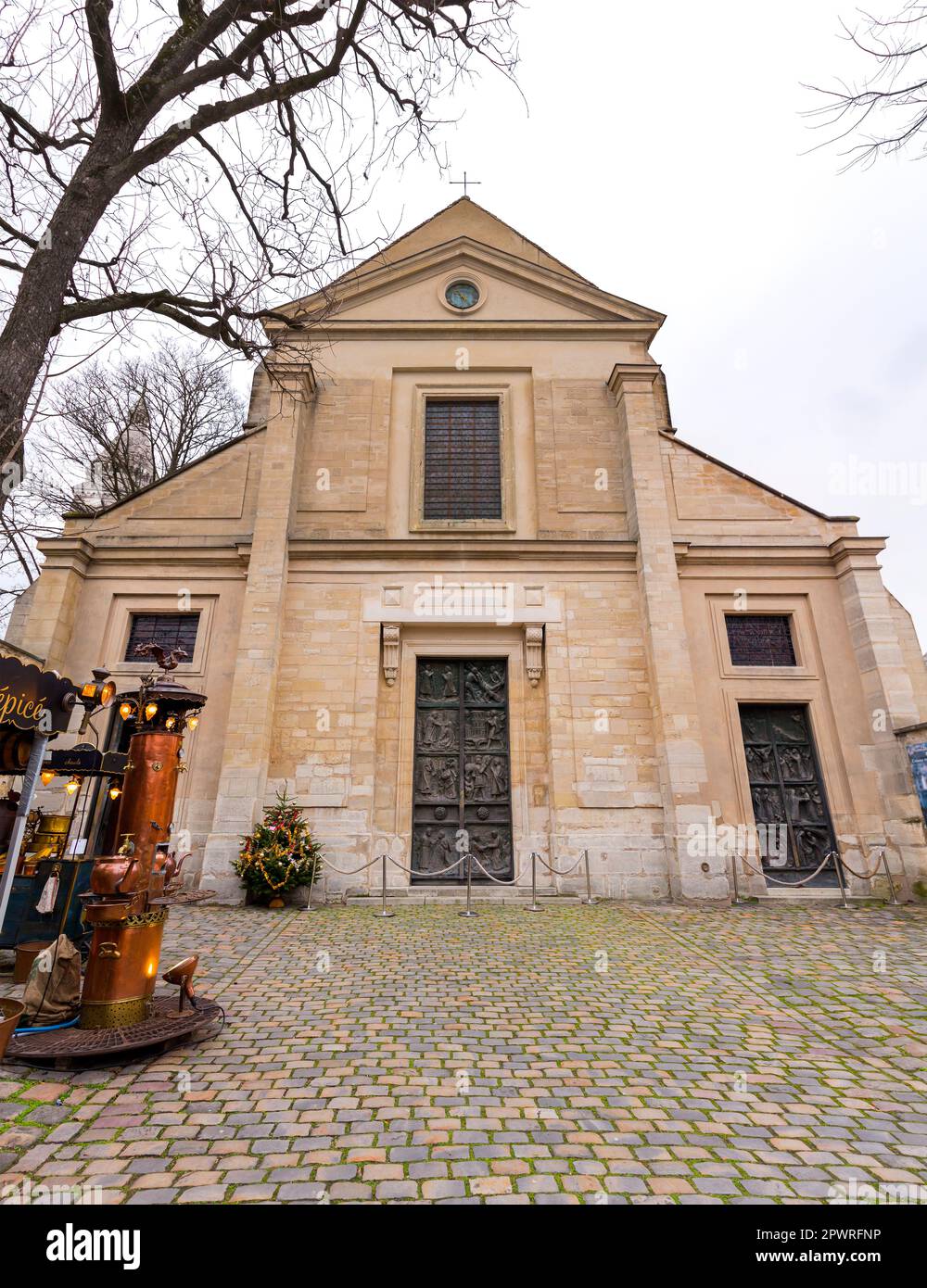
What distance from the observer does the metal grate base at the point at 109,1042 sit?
4066 mm

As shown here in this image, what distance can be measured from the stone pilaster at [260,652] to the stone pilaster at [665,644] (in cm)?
727

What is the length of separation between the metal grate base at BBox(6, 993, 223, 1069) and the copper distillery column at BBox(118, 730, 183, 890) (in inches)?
39.2

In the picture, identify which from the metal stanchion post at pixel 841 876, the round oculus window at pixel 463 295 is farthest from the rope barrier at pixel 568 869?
the round oculus window at pixel 463 295

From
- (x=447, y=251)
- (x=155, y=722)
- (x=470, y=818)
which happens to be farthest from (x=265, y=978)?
(x=447, y=251)

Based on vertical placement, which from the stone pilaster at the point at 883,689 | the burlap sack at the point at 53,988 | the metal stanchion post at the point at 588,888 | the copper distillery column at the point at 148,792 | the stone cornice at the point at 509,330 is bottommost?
the burlap sack at the point at 53,988

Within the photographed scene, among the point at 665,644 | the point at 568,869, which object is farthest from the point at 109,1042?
the point at 665,644

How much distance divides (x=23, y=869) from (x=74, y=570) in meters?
7.79

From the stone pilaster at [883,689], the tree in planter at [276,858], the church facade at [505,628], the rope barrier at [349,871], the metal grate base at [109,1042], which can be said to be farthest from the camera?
the church facade at [505,628]

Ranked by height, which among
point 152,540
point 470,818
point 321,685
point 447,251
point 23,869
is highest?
point 447,251

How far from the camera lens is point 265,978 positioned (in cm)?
607

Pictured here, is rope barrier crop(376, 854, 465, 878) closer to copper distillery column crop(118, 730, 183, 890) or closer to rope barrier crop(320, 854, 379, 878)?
rope barrier crop(320, 854, 379, 878)

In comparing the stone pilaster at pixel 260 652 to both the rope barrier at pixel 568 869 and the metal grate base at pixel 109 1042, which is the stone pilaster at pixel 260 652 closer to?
the rope barrier at pixel 568 869
